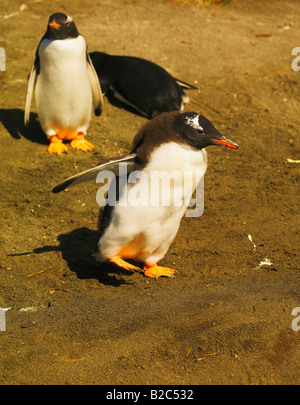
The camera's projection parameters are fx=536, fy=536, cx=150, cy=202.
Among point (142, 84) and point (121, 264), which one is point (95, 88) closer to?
point (142, 84)

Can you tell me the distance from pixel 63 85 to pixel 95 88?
1.71ft

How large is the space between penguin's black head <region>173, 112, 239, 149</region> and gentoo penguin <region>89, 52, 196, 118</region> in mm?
2473

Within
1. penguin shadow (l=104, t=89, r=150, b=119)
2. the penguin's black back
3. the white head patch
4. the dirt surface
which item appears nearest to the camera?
the dirt surface

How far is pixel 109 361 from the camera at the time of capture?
260 centimetres

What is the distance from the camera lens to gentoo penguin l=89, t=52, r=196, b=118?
5410mm

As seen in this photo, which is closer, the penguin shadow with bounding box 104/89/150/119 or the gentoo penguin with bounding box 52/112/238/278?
the gentoo penguin with bounding box 52/112/238/278

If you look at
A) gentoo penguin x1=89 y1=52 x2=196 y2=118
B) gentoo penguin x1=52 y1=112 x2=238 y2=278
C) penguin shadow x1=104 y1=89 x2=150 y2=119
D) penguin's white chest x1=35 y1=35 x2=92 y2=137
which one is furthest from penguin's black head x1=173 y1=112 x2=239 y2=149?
penguin shadow x1=104 y1=89 x2=150 y2=119

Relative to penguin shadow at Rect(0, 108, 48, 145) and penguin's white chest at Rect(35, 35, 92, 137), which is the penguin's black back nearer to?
penguin's white chest at Rect(35, 35, 92, 137)

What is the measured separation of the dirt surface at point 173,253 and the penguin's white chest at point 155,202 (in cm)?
28

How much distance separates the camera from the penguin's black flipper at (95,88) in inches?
192

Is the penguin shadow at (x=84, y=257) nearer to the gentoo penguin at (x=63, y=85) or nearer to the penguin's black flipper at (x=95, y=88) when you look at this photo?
the gentoo penguin at (x=63, y=85)

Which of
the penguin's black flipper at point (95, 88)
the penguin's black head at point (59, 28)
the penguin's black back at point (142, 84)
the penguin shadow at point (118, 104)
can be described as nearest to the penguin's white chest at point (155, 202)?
the penguin's black head at point (59, 28)

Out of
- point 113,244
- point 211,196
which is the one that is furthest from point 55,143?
point 113,244

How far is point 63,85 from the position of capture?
14.8ft
